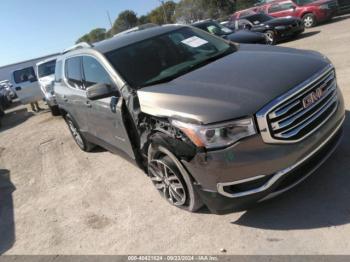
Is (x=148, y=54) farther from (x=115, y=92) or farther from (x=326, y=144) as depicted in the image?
(x=326, y=144)

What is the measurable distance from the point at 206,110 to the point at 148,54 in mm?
1683

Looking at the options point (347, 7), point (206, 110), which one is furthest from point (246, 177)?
point (347, 7)

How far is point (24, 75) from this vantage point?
1479cm

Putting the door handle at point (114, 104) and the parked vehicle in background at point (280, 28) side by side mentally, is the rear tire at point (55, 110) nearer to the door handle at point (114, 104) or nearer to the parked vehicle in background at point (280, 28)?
the door handle at point (114, 104)

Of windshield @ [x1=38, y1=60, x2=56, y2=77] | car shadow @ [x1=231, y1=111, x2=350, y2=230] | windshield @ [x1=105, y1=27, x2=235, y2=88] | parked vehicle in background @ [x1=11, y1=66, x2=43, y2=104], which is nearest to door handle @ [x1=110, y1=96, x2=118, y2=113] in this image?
windshield @ [x1=105, y1=27, x2=235, y2=88]

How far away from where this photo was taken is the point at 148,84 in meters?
4.09

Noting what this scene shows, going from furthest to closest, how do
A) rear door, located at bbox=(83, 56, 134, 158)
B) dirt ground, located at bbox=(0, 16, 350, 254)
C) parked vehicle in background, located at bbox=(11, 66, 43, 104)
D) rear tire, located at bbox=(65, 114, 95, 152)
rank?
parked vehicle in background, located at bbox=(11, 66, 43, 104), rear tire, located at bbox=(65, 114, 95, 152), rear door, located at bbox=(83, 56, 134, 158), dirt ground, located at bbox=(0, 16, 350, 254)

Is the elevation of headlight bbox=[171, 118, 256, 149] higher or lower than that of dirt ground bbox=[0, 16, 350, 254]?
higher

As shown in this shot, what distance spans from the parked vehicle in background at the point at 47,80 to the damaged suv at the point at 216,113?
7742 mm

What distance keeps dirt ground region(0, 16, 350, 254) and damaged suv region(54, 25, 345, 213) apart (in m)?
0.35

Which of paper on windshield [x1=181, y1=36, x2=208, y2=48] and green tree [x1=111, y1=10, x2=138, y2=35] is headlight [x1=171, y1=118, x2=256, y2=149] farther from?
green tree [x1=111, y1=10, x2=138, y2=35]

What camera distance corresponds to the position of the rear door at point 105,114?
4406 millimetres

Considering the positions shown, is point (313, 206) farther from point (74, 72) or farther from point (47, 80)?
point (47, 80)

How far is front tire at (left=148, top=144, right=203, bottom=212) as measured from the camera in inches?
142
